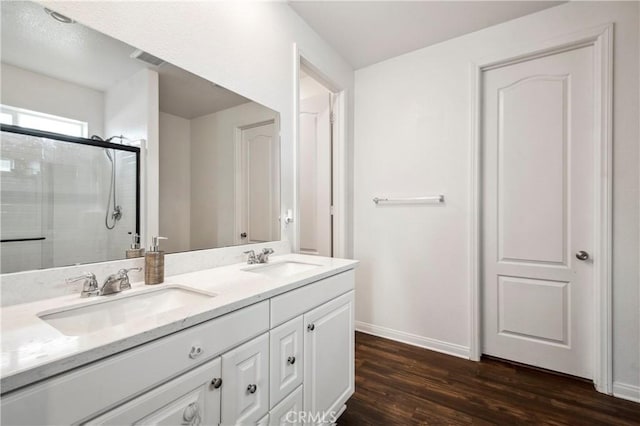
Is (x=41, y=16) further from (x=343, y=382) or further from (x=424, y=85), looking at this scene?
(x=424, y=85)

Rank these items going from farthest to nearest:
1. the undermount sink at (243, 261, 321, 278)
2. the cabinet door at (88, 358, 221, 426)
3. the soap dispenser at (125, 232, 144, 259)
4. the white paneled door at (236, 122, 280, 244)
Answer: the white paneled door at (236, 122, 280, 244), the undermount sink at (243, 261, 321, 278), the soap dispenser at (125, 232, 144, 259), the cabinet door at (88, 358, 221, 426)

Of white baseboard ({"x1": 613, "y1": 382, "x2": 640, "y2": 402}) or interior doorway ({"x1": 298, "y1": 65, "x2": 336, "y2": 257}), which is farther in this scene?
interior doorway ({"x1": 298, "y1": 65, "x2": 336, "y2": 257})

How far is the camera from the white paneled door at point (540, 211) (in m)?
1.91

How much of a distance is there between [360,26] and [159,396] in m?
2.46

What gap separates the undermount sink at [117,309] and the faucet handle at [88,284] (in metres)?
0.04

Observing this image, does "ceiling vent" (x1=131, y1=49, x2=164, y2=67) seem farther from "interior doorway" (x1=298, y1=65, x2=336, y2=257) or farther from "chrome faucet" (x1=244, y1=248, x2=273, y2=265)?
"interior doorway" (x1=298, y1=65, x2=336, y2=257)

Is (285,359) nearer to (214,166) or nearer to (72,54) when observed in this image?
(214,166)

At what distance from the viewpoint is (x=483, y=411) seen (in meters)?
1.60

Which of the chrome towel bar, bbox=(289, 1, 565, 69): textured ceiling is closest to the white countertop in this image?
the chrome towel bar

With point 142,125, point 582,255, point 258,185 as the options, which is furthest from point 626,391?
point 142,125

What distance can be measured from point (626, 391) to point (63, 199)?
Result: 3.05 m

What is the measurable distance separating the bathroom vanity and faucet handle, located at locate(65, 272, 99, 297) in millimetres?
32

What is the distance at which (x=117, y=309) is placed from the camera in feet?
3.09

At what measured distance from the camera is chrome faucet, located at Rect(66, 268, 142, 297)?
0.93m
